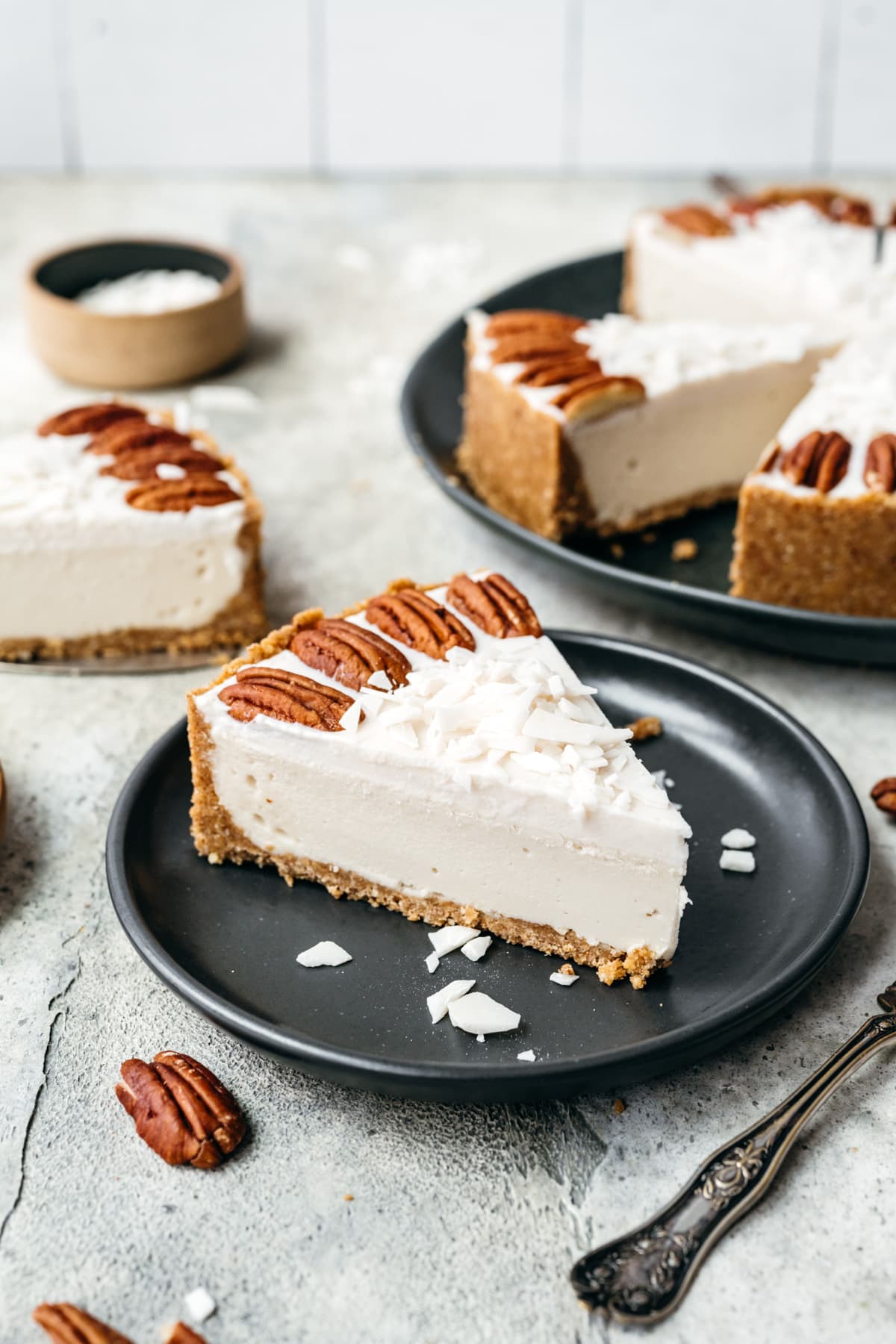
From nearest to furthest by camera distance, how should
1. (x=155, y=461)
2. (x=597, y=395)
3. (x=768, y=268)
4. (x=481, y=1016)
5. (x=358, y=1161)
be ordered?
(x=358, y=1161), (x=481, y=1016), (x=155, y=461), (x=597, y=395), (x=768, y=268)

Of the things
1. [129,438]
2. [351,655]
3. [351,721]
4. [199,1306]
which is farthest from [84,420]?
[199,1306]

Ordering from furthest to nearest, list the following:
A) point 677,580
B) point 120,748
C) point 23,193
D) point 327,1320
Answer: point 23,193 → point 677,580 → point 120,748 → point 327,1320

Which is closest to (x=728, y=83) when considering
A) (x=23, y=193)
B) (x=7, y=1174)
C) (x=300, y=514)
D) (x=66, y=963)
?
(x=23, y=193)

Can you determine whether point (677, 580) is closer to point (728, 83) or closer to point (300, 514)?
point (300, 514)

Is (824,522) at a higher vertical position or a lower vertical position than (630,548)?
higher

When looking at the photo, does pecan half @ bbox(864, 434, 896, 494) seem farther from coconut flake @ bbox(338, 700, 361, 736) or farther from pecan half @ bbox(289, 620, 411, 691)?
coconut flake @ bbox(338, 700, 361, 736)

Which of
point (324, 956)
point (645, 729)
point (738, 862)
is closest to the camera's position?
point (324, 956)

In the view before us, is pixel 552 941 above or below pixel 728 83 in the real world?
below

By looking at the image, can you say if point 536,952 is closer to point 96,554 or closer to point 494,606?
point 494,606
